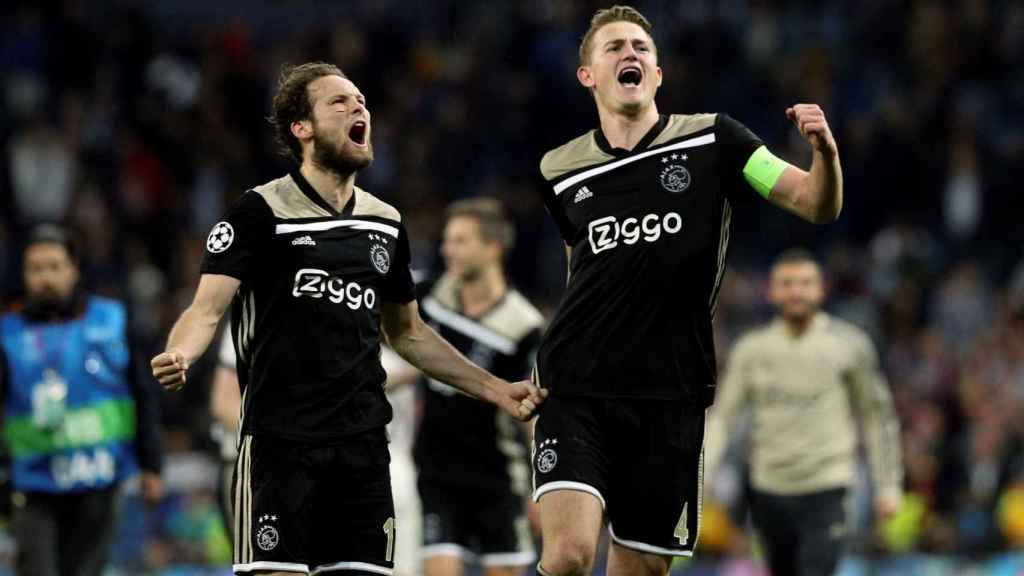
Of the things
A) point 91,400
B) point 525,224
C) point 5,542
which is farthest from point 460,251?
point 525,224

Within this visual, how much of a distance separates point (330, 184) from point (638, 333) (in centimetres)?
130

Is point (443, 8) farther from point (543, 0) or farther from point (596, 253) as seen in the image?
point (596, 253)

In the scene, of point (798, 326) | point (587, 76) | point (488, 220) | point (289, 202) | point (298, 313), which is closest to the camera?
point (298, 313)

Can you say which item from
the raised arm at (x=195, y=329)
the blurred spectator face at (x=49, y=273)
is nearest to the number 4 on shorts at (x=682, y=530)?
the raised arm at (x=195, y=329)

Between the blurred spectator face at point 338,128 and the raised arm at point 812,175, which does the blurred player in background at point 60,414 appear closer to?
the blurred spectator face at point 338,128

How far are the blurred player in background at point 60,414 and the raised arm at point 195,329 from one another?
10.9 feet

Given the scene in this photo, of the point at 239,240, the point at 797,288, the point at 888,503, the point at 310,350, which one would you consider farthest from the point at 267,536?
the point at 888,503

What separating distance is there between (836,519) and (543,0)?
1101 centimetres

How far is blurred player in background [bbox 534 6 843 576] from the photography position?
7.02m

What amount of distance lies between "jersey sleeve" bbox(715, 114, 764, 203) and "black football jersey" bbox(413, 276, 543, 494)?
310 centimetres

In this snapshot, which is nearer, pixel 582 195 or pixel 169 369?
pixel 169 369

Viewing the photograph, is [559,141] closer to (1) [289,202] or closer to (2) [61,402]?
(2) [61,402]

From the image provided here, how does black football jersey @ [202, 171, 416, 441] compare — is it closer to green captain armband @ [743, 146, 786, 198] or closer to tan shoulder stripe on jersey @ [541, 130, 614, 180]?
tan shoulder stripe on jersey @ [541, 130, 614, 180]

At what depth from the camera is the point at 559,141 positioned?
62.7 ft
